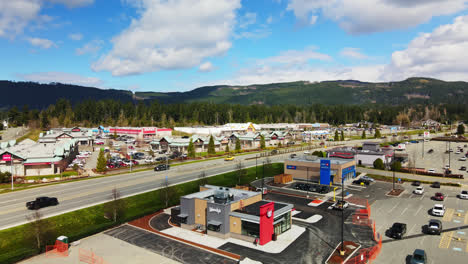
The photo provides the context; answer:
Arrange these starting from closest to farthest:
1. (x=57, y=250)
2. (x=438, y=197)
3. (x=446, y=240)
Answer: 1. (x=57, y=250)
2. (x=446, y=240)
3. (x=438, y=197)

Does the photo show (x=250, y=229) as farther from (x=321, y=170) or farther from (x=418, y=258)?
(x=321, y=170)

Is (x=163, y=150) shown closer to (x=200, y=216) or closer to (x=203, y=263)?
(x=200, y=216)

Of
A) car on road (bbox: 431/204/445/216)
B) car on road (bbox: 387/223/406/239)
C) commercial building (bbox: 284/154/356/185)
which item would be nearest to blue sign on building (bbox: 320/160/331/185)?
commercial building (bbox: 284/154/356/185)

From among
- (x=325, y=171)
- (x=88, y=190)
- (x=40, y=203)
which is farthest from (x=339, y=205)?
(x=40, y=203)

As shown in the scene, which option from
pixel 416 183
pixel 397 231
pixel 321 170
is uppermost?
pixel 321 170

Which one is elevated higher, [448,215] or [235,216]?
[235,216]

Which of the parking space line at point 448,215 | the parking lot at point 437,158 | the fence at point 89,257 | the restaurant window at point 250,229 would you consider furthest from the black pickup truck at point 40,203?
the parking lot at point 437,158
